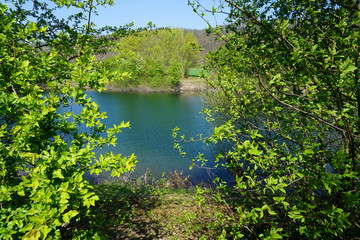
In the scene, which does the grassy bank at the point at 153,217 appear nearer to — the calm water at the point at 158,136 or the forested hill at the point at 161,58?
the calm water at the point at 158,136

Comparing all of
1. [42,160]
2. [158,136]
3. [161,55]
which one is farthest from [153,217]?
[161,55]

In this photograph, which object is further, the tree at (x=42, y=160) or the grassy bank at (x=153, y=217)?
the grassy bank at (x=153, y=217)

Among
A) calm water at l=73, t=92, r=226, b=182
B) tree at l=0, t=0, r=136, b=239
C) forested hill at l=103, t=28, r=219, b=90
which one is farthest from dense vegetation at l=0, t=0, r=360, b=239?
forested hill at l=103, t=28, r=219, b=90

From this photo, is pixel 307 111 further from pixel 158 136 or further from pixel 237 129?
pixel 158 136

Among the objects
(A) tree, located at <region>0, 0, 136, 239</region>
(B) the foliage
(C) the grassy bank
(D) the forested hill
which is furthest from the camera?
(B) the foliage

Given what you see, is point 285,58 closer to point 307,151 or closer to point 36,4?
point 307,151

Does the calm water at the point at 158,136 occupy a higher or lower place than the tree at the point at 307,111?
lower

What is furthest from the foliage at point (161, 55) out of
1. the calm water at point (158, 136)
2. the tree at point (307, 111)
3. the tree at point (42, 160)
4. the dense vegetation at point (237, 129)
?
the tree at point (42, 160)

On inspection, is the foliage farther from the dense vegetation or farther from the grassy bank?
the dense vegetation

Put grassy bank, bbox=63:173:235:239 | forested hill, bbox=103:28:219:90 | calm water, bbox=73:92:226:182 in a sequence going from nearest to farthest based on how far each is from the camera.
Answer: grassy bank, bbox=63:173:235:239 → calm water, bbox=73:92:226:182 → forested hill, bbox=103:28:219:90

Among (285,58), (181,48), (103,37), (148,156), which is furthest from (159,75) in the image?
(285,58)

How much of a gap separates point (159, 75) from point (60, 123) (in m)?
53.2

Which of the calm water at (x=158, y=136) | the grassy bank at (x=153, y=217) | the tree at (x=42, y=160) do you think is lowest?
Answer: the calm water at (x=158, y=136)

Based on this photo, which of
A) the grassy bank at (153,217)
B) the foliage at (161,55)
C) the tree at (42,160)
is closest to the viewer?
the tree at (42,160)
